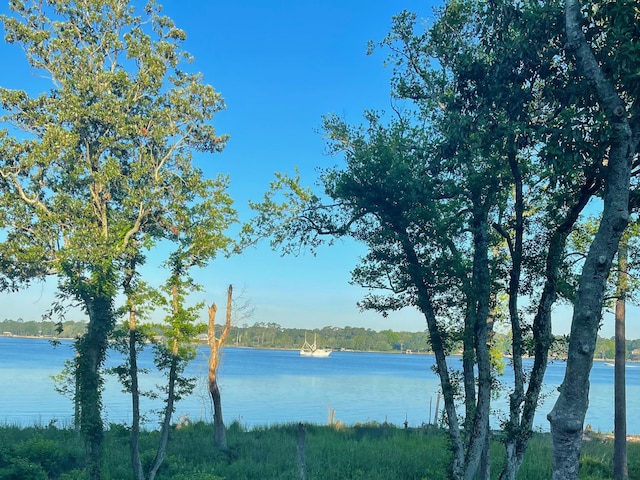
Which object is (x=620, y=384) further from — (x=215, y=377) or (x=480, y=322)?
(x=215, y=377)

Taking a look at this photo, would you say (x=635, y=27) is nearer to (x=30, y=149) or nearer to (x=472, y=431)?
(x=472, y=431)

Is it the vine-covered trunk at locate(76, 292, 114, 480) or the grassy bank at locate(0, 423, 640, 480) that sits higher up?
the vine-covered trunk at locate(76, 292, 114, 480)

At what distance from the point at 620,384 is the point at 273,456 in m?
10.5

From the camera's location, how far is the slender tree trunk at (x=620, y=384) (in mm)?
15156

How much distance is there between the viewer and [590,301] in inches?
279

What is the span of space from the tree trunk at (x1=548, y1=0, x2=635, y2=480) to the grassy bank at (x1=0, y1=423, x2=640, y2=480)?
5875mm

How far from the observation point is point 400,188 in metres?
11.3

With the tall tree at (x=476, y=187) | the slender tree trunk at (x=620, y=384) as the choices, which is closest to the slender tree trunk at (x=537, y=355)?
the tall tree at (x=476, y=187)

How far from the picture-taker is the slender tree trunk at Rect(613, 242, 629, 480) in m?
15.2

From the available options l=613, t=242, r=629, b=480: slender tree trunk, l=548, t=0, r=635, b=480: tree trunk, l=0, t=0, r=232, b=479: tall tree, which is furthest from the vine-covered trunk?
l=548, t=0, r=635, b=480: tree trunk

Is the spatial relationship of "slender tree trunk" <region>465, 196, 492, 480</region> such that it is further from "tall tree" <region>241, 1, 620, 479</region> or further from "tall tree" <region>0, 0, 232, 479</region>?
"tall tree" <region>0, 0, 232, 479</region>

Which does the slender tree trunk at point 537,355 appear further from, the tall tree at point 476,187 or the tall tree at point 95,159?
the tall tree at point 95,159

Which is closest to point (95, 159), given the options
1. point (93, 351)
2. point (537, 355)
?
point (93, 351)

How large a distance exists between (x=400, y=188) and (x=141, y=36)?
49.6ft
